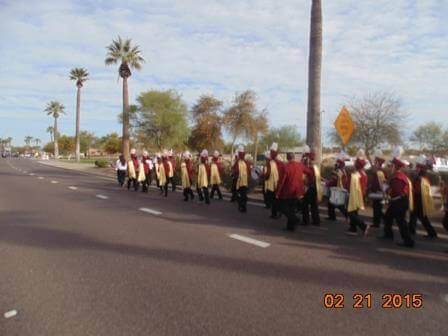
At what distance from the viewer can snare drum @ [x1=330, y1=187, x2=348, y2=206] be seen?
331 inches

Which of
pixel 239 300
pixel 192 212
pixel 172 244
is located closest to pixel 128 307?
pixel 239 300

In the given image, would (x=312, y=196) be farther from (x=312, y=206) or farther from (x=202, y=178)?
(x=202, y=178)

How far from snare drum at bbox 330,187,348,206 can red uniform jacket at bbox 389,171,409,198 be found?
4.16 ft

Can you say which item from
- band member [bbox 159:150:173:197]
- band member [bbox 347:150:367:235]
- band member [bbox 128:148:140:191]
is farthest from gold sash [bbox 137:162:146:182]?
band member [bbox 347:150:367:235]

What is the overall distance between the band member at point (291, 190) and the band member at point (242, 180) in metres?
2.97

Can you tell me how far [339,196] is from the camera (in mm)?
8484

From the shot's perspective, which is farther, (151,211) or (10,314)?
(151,211)

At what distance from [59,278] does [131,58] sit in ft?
118

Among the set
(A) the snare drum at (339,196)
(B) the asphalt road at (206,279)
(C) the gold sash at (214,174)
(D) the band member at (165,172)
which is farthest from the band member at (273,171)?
(D) the band member at (165,172)

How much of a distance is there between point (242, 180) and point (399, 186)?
527 cm

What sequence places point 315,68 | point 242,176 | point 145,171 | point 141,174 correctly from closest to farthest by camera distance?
point 242,176
point 315,68
point 141,174
point 145,171

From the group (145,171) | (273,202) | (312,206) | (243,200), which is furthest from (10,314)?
(145,171)

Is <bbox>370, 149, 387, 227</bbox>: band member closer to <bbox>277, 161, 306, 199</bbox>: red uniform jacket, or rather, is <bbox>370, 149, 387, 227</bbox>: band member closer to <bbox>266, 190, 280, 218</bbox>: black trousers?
<bbox>277, 161, 306, 199</bbox>: red uniform jacket

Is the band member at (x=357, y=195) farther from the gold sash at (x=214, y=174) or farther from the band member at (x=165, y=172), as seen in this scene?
the band member at (x=165, y=172)
